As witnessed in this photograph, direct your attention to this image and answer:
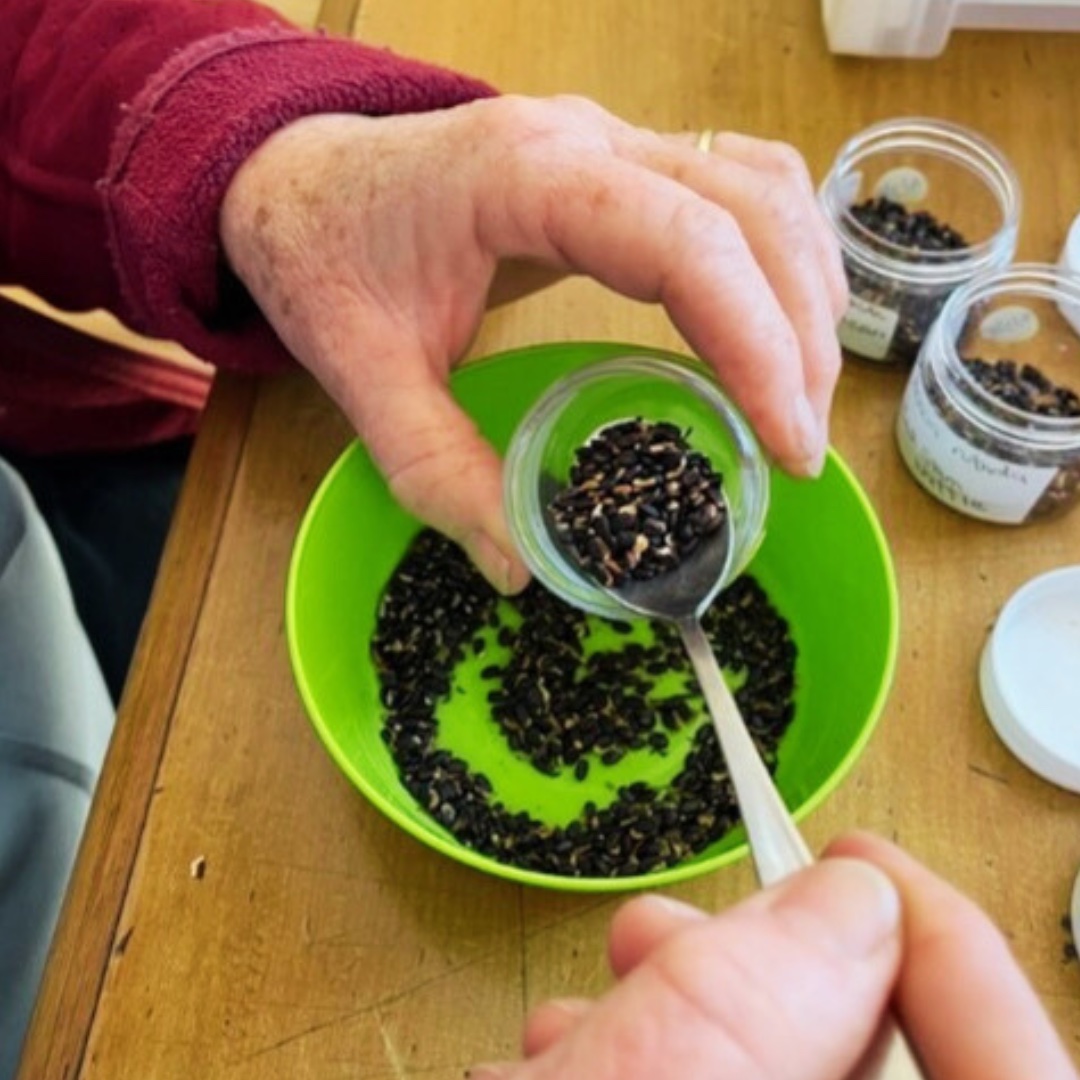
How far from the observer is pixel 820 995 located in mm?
417

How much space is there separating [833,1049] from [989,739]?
13.2 inches

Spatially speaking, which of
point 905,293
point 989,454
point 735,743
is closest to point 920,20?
point 905,293

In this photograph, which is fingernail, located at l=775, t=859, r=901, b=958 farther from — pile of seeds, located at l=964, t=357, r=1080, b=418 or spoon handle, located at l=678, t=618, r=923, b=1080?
pile of seeds, located at l=964, t=357, r=1080, b=418

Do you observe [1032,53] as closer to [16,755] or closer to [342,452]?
[342,452]

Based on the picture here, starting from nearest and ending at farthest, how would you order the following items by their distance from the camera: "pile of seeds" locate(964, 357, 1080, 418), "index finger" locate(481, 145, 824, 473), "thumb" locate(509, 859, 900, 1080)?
1. "thumb" locate(509, 859, 900, 1080)
2. "index finger" locate(481, 145, 824, 473)
3. "pile of seeds" locate(964, 357, 1080, 418)

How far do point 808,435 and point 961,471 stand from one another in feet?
0.45

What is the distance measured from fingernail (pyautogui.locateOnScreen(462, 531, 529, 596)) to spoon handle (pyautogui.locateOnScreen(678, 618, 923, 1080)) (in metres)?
0.09

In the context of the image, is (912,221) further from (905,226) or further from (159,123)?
(159,123)

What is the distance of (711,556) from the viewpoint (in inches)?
29.0

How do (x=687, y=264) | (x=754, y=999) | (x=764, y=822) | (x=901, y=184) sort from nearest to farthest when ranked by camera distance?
(x=754, y=999), (x=764, y=822), (x=687, y=264), (x=901, y=184)

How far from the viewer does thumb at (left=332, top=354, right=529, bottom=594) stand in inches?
28.0

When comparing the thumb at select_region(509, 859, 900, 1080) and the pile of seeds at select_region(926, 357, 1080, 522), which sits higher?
the thumb at select_region(509, 859, 900, 1080)

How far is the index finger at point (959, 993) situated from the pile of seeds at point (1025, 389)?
394mm

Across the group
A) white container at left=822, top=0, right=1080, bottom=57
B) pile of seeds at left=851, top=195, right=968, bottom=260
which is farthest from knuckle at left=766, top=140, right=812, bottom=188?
white container at left=822, top=0, right=1080, bottom=57
